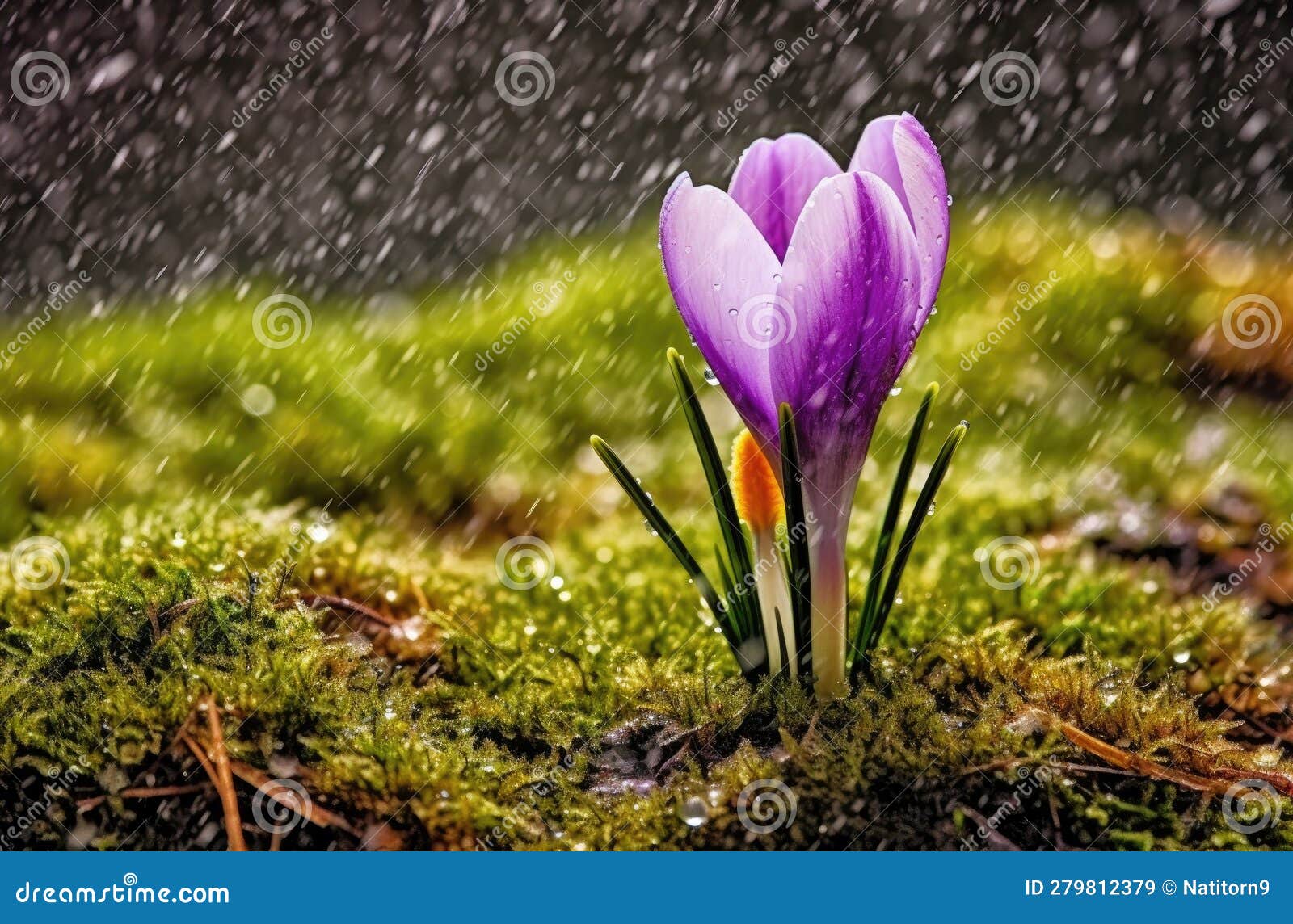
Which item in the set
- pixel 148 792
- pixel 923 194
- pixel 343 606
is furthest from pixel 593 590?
pixel 923 194

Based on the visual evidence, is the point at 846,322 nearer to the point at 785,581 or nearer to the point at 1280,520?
the point at 785,581

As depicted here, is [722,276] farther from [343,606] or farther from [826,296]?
[343,606]

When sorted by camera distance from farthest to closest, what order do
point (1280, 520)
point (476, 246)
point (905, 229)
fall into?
point (476, 246), point (1280, 520), point (905, 229)

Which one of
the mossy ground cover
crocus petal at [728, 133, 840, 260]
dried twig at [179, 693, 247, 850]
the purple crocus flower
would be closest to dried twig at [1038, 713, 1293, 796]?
the mossy ground cover

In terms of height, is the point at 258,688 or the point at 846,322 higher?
the point at 846,322

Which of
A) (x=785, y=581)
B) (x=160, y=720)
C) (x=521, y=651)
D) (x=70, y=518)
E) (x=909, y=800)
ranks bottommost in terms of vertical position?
(x=70, y=518)

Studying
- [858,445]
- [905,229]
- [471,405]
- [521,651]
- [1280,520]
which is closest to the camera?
[905,229]

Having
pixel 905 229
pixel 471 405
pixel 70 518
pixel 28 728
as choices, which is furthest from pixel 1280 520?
pixel 70 518
